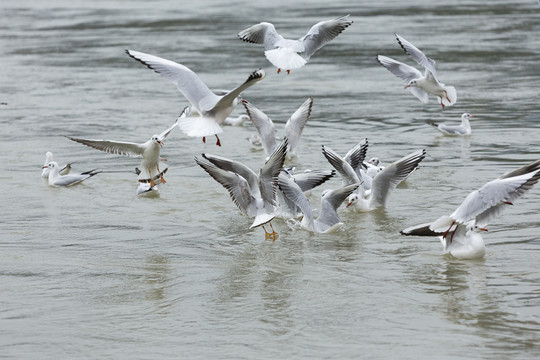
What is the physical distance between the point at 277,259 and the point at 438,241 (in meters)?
1.55

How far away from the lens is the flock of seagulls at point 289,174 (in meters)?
8.29

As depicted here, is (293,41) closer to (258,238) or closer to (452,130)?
(452,130)

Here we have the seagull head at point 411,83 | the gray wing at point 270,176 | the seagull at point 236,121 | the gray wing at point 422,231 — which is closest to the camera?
the gray wing at point 422,231

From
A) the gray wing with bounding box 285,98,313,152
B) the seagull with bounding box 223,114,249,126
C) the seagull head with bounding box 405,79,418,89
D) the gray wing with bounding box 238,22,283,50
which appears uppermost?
the gray wing with bounding box 238,22,283,50

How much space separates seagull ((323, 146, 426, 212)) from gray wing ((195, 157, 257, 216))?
1.05 metres

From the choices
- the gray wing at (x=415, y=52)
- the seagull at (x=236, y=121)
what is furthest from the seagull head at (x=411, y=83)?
the seagull at (x=236, y=121)

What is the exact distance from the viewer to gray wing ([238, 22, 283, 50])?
1206 cm

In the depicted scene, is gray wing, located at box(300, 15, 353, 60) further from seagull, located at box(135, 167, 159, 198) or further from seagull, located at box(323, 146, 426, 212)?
seagull, located at box(135, 167, 159, 198)

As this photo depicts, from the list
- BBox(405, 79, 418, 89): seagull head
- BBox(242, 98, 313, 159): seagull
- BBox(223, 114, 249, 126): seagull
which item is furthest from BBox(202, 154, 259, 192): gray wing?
BBox(223, 114, 249, 126): seagull

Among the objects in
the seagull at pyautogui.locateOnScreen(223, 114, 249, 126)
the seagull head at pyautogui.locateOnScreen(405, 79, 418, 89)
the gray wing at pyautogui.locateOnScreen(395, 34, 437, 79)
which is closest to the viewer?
the gray wing at pyautogui.locateOnScreen(395, 34, 437, 79)

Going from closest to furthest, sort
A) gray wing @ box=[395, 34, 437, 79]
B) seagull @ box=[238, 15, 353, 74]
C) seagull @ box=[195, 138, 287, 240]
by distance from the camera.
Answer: seagull @ box=[195, 138, 287, 240] → seagull @ box=[238, 15, 353, 74] → gray wing @ box=[395, 34, 437, 79]

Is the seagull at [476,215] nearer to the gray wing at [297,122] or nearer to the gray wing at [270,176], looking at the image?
the gray wing at [270,176]

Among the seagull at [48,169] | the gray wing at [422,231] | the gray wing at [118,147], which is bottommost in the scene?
the gray wing at [422,231]

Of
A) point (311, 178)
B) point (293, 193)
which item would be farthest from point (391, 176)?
point (293, 193)
